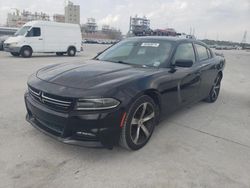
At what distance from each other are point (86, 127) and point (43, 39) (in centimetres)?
1413

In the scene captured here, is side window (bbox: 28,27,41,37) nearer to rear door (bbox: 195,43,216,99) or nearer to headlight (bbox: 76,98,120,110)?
rear door (bbox: 195,43,216,99)

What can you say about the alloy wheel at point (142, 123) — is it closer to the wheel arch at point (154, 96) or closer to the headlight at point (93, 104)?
the wheel arch at point (154, 96)

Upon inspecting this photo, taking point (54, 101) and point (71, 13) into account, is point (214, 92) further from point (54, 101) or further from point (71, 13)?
point (71, 13)

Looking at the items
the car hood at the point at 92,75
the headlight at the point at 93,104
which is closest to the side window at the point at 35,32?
the car hood at the point at 92,75

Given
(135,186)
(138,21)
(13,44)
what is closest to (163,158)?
(135,186)

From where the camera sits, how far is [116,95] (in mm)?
2637

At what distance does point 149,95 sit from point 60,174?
1.52m

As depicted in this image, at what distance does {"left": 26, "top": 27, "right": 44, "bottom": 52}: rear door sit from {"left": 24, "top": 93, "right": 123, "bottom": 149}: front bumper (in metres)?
13.4

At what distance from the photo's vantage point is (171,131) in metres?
3.80

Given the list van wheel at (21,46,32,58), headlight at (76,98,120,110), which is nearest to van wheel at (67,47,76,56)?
van wheel at (21,46,32,58)

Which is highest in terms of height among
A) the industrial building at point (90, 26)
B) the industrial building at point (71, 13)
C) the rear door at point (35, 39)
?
the industrial building at point (71, 13)

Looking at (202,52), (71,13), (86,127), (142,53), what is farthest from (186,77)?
(71,13)

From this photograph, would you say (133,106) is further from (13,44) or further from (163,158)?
(13,44)

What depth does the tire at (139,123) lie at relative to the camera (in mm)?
2836
